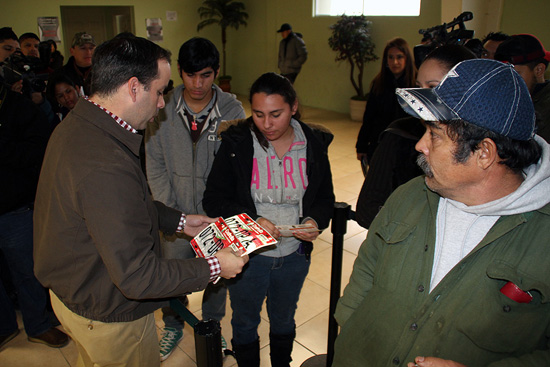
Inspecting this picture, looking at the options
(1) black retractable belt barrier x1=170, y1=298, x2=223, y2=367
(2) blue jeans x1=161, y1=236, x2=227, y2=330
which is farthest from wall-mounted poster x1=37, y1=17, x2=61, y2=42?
(1) black retractable belt barrier x1=170, y1=298, x2=223, y2=367

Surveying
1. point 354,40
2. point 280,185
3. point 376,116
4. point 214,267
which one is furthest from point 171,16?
point 214,267

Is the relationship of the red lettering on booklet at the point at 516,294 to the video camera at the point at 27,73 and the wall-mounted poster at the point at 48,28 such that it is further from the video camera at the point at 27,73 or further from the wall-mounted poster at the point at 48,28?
the wall-mounted poster at the point at 48,28

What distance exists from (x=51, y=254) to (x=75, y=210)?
0.79ft

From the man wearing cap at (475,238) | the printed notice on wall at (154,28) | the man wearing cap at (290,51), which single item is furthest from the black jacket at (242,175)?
the printed notice on wall at (154,28)

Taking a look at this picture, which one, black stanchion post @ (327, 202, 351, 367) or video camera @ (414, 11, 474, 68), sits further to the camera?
video camera @ (414, 11, 474, 68)

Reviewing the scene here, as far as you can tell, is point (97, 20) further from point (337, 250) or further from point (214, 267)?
point (214, 267)

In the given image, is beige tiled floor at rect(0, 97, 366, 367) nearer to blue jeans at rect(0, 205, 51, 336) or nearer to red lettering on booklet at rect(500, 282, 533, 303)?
blue jeans at rect(0, 205, 51, 336)

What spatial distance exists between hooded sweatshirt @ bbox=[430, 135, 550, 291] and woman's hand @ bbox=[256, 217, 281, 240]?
0.80 m

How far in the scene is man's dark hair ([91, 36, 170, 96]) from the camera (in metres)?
1.45

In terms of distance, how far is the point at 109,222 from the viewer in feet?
4.30

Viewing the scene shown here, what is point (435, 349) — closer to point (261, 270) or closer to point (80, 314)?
point (261, 270)

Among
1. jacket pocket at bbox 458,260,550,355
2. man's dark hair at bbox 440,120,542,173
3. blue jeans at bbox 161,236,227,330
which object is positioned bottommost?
blue jeans at bbox 161,236,227,330

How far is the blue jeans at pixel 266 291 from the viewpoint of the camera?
2100mm

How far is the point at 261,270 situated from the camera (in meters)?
2.10
